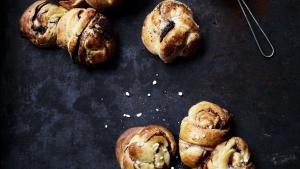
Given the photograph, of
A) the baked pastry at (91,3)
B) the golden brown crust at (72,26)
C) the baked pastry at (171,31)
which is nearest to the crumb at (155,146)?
the baked pastry at (171,31)

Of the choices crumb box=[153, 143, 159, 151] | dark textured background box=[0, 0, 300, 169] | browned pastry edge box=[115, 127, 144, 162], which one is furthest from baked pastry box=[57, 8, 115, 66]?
crumb box=[153, 143, 159, 151]

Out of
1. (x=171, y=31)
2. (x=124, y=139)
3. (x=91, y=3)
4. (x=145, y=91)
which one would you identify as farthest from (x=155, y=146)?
(x=91, y=3)

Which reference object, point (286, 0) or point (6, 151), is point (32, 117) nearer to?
point (6, 151)

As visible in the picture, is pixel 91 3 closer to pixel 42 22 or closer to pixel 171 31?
pixel 42 22

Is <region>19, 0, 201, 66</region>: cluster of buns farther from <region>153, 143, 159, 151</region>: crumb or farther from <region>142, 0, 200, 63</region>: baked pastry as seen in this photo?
<region>153, 143, 159, 151</region>: crumb

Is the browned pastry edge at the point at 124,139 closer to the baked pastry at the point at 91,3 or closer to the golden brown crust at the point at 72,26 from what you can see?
the golden brown crust at the point at 72,26
